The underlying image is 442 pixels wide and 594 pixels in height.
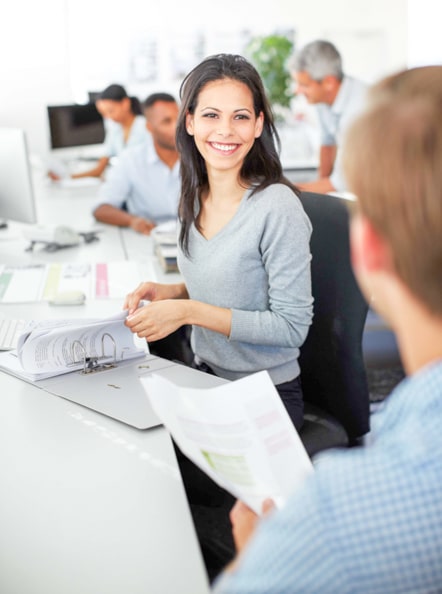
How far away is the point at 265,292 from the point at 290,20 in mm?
5789

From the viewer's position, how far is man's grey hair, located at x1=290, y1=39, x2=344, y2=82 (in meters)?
3.98

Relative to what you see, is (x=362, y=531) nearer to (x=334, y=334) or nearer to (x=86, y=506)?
(x=86, y=506)

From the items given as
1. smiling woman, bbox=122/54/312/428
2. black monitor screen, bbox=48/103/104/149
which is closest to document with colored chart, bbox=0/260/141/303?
smiling woman, bbox=122/54/312/428

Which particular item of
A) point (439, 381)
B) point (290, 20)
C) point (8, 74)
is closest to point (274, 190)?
point (439, 381)

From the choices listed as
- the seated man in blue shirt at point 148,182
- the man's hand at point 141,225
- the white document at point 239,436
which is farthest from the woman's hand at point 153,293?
the seated man in blue shirt at point 148,182

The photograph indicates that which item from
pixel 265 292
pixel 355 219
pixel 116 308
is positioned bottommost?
pixel 116 308

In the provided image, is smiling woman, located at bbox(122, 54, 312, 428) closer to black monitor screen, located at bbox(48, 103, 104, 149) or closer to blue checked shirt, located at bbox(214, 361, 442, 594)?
blue checked shirt, located at bbox(214, 361, 442, 594)

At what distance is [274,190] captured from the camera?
5.45ft

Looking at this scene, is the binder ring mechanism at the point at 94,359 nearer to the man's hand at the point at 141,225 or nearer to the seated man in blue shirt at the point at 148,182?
the man's hand at the point at 141,225

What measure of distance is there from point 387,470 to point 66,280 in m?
1.73

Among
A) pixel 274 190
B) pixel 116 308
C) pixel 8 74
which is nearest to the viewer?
pixel 274 190

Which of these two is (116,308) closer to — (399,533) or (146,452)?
(146,452)

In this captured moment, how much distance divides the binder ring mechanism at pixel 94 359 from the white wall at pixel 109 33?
192 inches

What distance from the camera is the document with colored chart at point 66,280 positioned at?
206 centimetres
